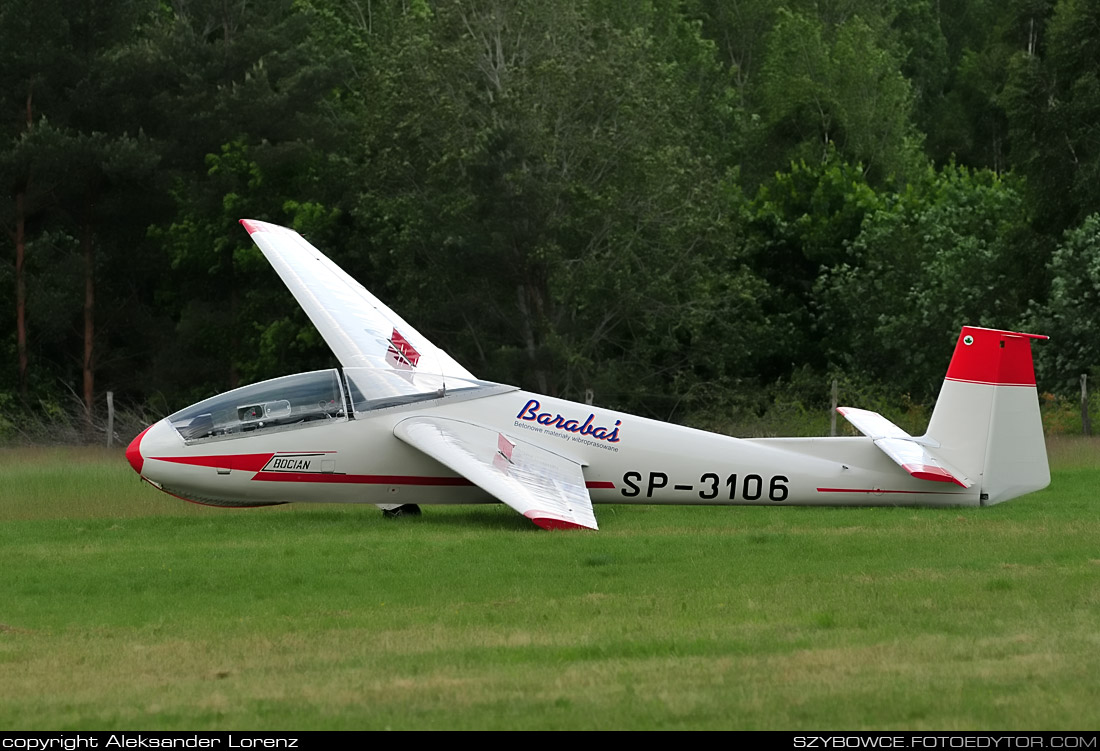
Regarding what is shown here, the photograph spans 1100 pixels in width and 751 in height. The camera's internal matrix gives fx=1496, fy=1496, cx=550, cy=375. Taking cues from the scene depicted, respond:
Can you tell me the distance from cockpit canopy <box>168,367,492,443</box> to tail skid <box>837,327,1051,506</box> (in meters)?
6.00

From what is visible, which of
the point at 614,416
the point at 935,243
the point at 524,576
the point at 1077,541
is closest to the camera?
the point at 524,576

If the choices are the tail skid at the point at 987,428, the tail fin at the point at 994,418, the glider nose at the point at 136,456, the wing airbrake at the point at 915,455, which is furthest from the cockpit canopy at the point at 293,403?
the tail fin at the point at 994,418

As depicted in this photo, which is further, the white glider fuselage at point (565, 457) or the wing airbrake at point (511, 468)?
the white glider fuselage at point (565, 457)

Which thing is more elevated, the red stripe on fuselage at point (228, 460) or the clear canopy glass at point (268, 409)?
the clear canopy glass at point (268, 409)

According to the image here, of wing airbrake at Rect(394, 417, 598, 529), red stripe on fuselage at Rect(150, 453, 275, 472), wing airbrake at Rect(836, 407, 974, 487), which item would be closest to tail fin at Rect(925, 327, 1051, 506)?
wing airbrake at Rect(836, 407, 974, 487)

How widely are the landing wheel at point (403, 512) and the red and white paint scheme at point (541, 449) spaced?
0.17 meters

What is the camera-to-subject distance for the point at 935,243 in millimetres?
46688

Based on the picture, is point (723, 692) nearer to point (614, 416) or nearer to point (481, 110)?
point (614, 416)

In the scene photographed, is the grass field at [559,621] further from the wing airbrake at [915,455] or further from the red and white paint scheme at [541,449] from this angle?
the wing airbrake at [915,455]

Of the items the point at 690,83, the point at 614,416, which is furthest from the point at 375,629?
the point at 690,83

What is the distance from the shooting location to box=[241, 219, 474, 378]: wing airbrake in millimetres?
19000

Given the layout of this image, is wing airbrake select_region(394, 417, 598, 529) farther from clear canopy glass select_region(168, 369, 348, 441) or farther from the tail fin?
the tail fin

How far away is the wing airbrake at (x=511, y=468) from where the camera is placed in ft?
51.4
